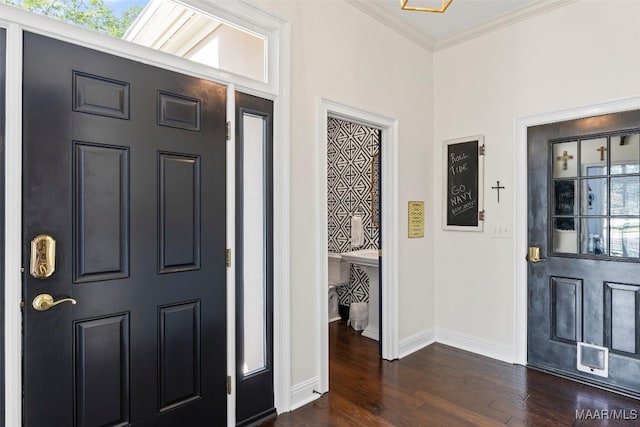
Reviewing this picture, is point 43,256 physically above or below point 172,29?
below

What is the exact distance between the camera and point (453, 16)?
3271mm

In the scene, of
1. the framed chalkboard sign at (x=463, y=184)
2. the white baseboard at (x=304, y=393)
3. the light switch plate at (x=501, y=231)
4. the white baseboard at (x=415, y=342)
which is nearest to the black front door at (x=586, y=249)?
the light switch plate at (x=501, y=231)

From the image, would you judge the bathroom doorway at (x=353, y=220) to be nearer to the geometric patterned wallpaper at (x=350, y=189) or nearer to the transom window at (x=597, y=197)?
the geometric patterned wallpaper at (x=350, y=189)

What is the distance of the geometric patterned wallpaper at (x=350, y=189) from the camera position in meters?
4.46

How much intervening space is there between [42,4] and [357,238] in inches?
142

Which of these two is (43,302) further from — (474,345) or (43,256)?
(474,345)

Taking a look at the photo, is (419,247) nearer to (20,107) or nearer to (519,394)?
(519,394)

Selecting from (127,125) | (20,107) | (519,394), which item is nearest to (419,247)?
(519,394)

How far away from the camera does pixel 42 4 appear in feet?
5.31

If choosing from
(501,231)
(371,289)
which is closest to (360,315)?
(371,289)

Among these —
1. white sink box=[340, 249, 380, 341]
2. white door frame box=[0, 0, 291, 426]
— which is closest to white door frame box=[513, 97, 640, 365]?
white sink box=[340, 249, 380, 341]

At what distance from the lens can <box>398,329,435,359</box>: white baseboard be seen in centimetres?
342

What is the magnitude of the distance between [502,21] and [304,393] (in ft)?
11.7

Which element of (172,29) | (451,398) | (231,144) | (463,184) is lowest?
(451,398)
